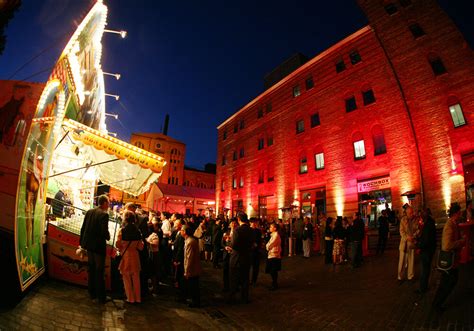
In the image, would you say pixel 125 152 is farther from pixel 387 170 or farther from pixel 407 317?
pixel 387 170

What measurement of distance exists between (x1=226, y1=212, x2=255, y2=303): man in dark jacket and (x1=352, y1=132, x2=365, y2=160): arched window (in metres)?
14.9

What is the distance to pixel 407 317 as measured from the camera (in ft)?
16.5

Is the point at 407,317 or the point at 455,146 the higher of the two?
the point at 455,146

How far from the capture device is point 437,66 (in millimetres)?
16422

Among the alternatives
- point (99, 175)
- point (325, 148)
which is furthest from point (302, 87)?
point (99, 175)

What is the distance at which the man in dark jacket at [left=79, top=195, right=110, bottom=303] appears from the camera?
5.42 m

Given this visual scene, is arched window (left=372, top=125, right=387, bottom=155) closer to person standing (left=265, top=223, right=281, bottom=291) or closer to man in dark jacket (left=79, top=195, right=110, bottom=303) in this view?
person standing (left=265, top=223, right=281, bottom=291)

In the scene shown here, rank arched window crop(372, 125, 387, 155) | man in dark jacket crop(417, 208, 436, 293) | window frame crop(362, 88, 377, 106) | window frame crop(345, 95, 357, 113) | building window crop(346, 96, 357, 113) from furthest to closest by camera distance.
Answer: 1. building window crop(346, 96, 357, 113)
2. window frame crop(345, 95, 357, 113)
3. window frame crop(362, 88, 377, 106)
4. arched window crop(372, 125, 387, 155)
5. man in dark jacket crop(417, 208, 436, 293)

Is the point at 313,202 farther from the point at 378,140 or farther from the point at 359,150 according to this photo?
the point at 378,140

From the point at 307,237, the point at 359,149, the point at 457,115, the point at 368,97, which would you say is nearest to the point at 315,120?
the point at 368,97

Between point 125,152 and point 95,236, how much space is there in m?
3.23

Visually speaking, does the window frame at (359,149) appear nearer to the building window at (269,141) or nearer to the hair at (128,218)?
the building window at (269,141)

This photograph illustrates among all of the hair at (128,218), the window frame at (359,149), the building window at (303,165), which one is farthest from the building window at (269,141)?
the hair at (128,218)

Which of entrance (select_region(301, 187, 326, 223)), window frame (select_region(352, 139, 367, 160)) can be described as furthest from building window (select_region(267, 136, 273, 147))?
window frame (select_region(352, 139, 367, 160))
